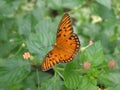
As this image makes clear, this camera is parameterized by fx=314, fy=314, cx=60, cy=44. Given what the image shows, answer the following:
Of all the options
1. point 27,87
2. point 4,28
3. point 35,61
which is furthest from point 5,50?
point 35,61

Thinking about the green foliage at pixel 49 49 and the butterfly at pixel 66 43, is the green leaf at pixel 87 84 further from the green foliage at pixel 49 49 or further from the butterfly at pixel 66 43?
the butterfly at pixel 66 43

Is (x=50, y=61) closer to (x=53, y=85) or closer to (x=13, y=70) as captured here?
(x=53, y=85)

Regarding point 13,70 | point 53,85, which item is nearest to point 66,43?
point 53,85

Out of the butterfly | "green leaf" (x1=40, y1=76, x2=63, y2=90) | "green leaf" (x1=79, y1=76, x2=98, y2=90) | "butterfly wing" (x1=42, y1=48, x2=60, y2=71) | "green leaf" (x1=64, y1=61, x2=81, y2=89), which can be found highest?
the butterfly

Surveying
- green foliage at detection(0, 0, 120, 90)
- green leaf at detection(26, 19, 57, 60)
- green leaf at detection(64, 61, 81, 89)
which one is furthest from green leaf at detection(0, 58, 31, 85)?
green leaf at detection(64, 61, 81, 89)

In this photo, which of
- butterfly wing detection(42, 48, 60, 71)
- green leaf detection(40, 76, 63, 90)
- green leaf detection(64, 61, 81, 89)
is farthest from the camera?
green leaf detection(40, 76, 63, 90)

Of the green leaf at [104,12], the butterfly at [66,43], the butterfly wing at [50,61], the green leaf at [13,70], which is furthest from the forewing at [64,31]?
the green leaf at [104,12]

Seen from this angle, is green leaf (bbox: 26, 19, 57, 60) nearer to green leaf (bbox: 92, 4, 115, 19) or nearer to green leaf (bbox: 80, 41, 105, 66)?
green leaf (bbox: 80, 41, 105, 66)

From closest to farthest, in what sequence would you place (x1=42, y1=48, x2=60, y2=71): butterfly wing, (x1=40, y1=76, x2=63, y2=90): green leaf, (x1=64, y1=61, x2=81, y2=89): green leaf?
(x1=42, y1=48, x2=60, y2=71): butterfly wing → (x1=64, y1=61, x2=81, y2=89): green leaf → (x1=40, y1=76, x2=63, y2=90): green leaf
